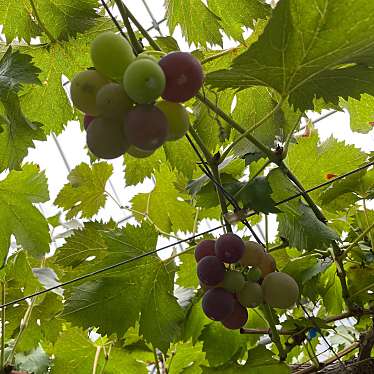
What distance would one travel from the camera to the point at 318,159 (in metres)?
0.82

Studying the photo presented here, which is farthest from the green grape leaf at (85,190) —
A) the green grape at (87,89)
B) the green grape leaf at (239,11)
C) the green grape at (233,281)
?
the green grape at (87,89)

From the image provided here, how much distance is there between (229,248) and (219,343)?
0.31m

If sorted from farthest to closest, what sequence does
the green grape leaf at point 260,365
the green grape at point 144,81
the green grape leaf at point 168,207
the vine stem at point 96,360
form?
the green grape leaf at point 168,207 → the vine stem at point 96,360 → the green grape leaf at point 260,365 → the green grape at point 144,81

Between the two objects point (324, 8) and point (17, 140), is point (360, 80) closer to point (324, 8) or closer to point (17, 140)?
point (324, 8)

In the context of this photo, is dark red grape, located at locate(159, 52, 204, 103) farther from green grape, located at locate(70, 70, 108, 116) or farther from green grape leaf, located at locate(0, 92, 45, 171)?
green grape leaf, located at locate(0, 92, 45, 171)

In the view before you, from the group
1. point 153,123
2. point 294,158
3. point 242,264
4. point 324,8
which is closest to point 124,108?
point 153,123

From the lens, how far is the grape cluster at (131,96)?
0.35 meters

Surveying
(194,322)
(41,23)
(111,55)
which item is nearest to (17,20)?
(41,23)

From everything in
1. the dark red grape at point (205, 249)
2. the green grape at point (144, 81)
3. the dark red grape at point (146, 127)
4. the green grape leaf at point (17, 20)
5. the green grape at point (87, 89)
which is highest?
the green grape leaf at point (17, 20)

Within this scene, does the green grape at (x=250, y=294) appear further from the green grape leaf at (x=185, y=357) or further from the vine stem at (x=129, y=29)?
the green grape leaf at (x=185, y=357)

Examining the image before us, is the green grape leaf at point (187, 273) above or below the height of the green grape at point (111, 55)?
below

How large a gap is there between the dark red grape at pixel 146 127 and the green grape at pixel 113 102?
1 cm

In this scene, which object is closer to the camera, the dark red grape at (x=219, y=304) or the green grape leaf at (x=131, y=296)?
the dark red grape at (x=219, y=304)

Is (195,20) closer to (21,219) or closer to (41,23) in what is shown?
(41,23)
